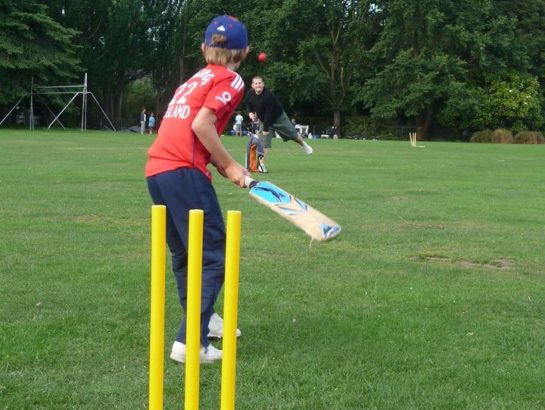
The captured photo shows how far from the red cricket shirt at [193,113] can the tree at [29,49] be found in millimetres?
42832

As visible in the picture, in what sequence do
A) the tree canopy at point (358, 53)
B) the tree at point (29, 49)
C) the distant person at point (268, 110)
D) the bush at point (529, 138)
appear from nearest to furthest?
the distant person at point (268, 110)
the tree at point (29, 49)
the bush at point (529, 138)
the tree canopy at point (358, 53)

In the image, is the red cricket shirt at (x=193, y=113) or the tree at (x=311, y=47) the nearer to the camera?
the red cricket shirt at (x=193, y=113)

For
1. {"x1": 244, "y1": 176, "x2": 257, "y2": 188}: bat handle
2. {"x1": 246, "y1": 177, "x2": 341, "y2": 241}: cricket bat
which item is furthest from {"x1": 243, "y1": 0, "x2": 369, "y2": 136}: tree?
{"x1": 246, "y1": 177, "x2": 341, "y2": 241}: cricket bat

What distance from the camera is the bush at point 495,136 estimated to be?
52.8 meters

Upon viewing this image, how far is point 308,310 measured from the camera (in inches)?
216

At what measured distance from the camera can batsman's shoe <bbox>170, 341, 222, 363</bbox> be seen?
14.2 feet

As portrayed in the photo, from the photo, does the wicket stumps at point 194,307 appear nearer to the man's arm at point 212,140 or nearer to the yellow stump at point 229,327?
the yellow stump at point 229,327

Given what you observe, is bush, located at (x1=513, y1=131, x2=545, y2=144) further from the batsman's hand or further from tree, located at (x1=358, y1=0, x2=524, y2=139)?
the batsman's hand

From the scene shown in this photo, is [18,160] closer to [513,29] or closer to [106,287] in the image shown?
[106,287]

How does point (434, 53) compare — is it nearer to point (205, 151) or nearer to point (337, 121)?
point (337, 121)

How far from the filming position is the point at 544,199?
1271 centimetres

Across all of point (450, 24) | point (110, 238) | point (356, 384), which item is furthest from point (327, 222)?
point (450, 24)

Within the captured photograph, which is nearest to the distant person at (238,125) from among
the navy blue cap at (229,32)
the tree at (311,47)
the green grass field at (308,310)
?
the tree at (311,47)

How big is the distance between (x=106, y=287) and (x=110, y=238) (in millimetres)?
2196
